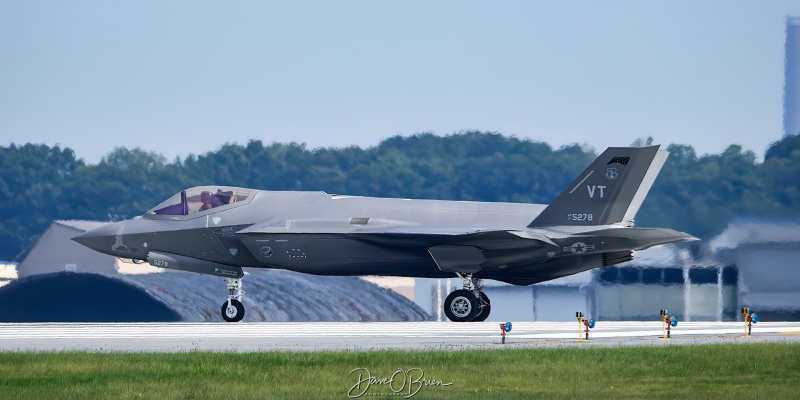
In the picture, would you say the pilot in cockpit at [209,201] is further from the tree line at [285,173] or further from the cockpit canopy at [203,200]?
the tree line at [285,173]

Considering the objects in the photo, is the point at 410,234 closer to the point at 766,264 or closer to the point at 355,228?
the point at 355,228

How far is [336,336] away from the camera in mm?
23484

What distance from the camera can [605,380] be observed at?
16031 millimetres

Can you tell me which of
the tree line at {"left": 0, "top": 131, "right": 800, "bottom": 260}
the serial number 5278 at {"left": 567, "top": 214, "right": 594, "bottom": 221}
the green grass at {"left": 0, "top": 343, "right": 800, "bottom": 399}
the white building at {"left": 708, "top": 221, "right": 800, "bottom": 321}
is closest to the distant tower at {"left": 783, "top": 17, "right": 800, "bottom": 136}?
the tree line at {"left": 0, "top": 131, "right": 800, "bottom": 260}

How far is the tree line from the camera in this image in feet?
189

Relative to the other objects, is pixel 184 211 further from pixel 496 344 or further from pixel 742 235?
pixel 742 235

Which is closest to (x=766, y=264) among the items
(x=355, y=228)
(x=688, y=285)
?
(x=688, y=285)

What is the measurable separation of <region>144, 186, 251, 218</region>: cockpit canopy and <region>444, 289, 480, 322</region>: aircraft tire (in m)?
5.07

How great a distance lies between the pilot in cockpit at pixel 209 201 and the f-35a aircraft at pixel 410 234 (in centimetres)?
2

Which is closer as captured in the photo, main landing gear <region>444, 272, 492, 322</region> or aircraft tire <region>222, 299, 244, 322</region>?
main landing gear <region>444, 272, 492, 322</region>

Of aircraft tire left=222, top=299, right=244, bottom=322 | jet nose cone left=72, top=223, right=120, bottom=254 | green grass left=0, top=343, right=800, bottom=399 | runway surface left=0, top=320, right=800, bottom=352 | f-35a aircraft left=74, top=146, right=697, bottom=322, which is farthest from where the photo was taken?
jet nose cone left=72, top=223, right=120, bottom=254

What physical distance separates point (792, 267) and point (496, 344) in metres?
13.9

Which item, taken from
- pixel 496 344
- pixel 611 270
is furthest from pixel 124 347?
pixel 611 270

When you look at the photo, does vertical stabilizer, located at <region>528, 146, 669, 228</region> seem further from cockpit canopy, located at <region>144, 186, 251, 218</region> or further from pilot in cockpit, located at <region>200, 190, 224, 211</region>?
pilot in cockpit, located at <region>200, 190, 224, 211</region>
